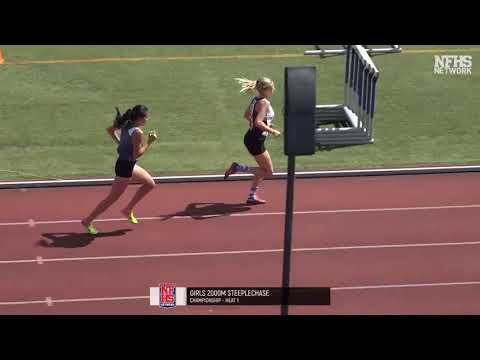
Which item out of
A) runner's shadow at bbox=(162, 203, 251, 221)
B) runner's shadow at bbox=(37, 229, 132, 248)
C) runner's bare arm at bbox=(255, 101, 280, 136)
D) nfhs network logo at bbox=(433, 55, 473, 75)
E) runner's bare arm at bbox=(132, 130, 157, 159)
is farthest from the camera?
nfhs network logo at bbox=(433, 55, 473, 75)

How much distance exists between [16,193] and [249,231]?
12.7 ft

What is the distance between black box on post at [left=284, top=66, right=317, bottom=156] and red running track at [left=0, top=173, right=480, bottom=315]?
3055 millimetres

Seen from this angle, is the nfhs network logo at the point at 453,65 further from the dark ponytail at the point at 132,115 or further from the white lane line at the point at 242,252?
the dark ponytail at the point at 132,115

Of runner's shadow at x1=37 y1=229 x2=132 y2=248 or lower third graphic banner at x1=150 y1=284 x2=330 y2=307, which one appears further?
runner's shadow at x1=37 y1=229 x2=132 y2=248

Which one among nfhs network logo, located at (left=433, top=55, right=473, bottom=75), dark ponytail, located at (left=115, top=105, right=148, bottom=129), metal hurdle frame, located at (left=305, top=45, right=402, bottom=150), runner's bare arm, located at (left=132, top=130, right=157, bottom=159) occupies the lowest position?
runner's bare arm, located at (left=132, top=130, right=157, bottom=159)

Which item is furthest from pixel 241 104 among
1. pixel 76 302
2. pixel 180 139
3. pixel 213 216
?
pixel 76 302

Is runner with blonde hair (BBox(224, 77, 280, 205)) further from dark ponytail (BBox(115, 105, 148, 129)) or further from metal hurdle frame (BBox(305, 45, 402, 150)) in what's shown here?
→ metal hurdle frame (BBox(305, 45, 402, 150))

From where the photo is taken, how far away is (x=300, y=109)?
11.0 meters

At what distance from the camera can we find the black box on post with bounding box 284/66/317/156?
36.0ft

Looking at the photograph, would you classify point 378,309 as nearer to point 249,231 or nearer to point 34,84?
point 249,231

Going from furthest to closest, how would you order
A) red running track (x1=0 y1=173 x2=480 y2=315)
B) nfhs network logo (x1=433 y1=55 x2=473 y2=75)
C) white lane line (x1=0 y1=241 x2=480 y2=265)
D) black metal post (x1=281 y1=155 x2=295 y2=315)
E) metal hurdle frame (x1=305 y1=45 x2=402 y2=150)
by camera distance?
nfhs network logo (x1=433 y1=55 x2=473 y2=75) → metal hurdle frame (x1=305 y1=45 x2=402 y2=150) → white lane line (x1=0 y1=241 x2=480 y2=265) → red running track (x1=0 y1=173 x2=480 y2=315) → black metal post (x1=281 y1=155 x2=295 y2=315)

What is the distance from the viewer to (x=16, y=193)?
17000 mm

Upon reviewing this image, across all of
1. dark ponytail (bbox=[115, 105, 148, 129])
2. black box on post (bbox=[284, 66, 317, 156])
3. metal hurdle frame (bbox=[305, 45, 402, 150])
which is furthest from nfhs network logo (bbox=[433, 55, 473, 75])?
black box on post (bbox=[284, 66, 317, 156])

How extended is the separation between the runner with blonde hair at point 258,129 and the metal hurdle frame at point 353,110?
2841 millimetres
